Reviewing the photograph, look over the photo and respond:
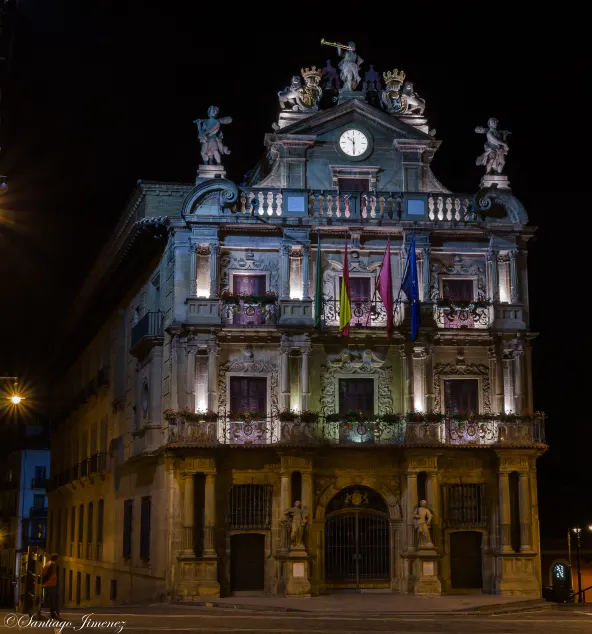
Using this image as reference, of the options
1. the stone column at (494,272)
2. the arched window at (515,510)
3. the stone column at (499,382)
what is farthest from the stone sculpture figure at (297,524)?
the stone column at (494,272)

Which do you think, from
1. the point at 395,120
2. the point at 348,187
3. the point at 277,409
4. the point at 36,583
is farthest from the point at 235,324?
the point at 36,583

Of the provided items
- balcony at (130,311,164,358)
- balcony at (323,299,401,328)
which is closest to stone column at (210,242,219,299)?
balcony at (130,311,164,358)

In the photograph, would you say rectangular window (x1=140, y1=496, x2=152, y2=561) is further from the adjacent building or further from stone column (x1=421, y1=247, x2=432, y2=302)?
the adjacent building

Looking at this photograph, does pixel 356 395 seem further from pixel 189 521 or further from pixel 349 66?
pixel 349 66

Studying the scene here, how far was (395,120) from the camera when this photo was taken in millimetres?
42875

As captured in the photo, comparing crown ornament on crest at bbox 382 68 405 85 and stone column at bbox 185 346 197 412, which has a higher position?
crown ornament on crest at bbox 382 68 405 85

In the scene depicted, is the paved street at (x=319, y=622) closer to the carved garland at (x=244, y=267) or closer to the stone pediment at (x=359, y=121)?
the carved garland at (x=244, y=267)

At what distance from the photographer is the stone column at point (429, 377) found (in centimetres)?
4069

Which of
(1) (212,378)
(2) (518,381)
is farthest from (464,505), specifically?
(1) (212,378)

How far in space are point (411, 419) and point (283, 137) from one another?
36.5 feet

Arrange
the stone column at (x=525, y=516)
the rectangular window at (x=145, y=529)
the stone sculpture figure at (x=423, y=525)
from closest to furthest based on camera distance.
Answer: the stone sculpture figure at (x=423, y=525)
the stone column at (x=525, y=516)
the rectangular window at (x=145, y=529)

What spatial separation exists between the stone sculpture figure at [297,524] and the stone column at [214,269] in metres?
7.88

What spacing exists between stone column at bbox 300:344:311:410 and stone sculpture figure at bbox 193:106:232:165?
7.61m

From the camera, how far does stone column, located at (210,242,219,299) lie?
4081 centimetres
